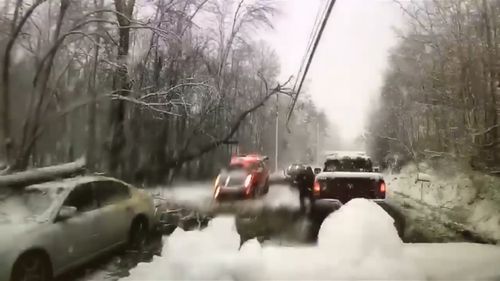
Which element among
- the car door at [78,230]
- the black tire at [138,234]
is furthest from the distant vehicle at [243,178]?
the car door at [78,230]

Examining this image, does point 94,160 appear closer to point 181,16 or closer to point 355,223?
point 181,16

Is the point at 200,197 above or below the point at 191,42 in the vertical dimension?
below

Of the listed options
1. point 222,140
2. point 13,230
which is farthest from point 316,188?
point 13,230

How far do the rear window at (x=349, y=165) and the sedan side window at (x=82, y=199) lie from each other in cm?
132

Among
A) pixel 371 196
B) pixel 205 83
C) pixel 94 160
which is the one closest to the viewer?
pixel 94 160

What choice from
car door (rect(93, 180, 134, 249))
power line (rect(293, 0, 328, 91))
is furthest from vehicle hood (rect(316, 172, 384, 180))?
car door (rect(93, 180, 134, 249))

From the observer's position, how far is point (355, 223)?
2660mm

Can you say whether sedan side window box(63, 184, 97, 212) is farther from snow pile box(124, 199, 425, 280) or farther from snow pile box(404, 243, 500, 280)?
snow pile box(404, 243, 500, 280)

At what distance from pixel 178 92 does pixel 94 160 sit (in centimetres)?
56

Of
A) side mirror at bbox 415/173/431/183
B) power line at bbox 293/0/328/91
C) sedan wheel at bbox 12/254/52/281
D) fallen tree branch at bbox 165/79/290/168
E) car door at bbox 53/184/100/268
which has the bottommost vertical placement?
sedan wheel at bbox 12/254/52/281

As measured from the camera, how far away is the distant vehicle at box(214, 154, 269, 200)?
103 inches

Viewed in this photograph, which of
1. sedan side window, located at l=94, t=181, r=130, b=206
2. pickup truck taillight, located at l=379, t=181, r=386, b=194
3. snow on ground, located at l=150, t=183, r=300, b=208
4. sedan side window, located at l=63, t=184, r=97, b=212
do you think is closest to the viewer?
sedan side window, located at l=63, t=184, r=97, b=212

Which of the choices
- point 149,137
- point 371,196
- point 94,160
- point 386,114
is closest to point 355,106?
point 386,114

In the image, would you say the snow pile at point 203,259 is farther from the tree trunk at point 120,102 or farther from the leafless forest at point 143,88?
the tree trunk at point 120,102
